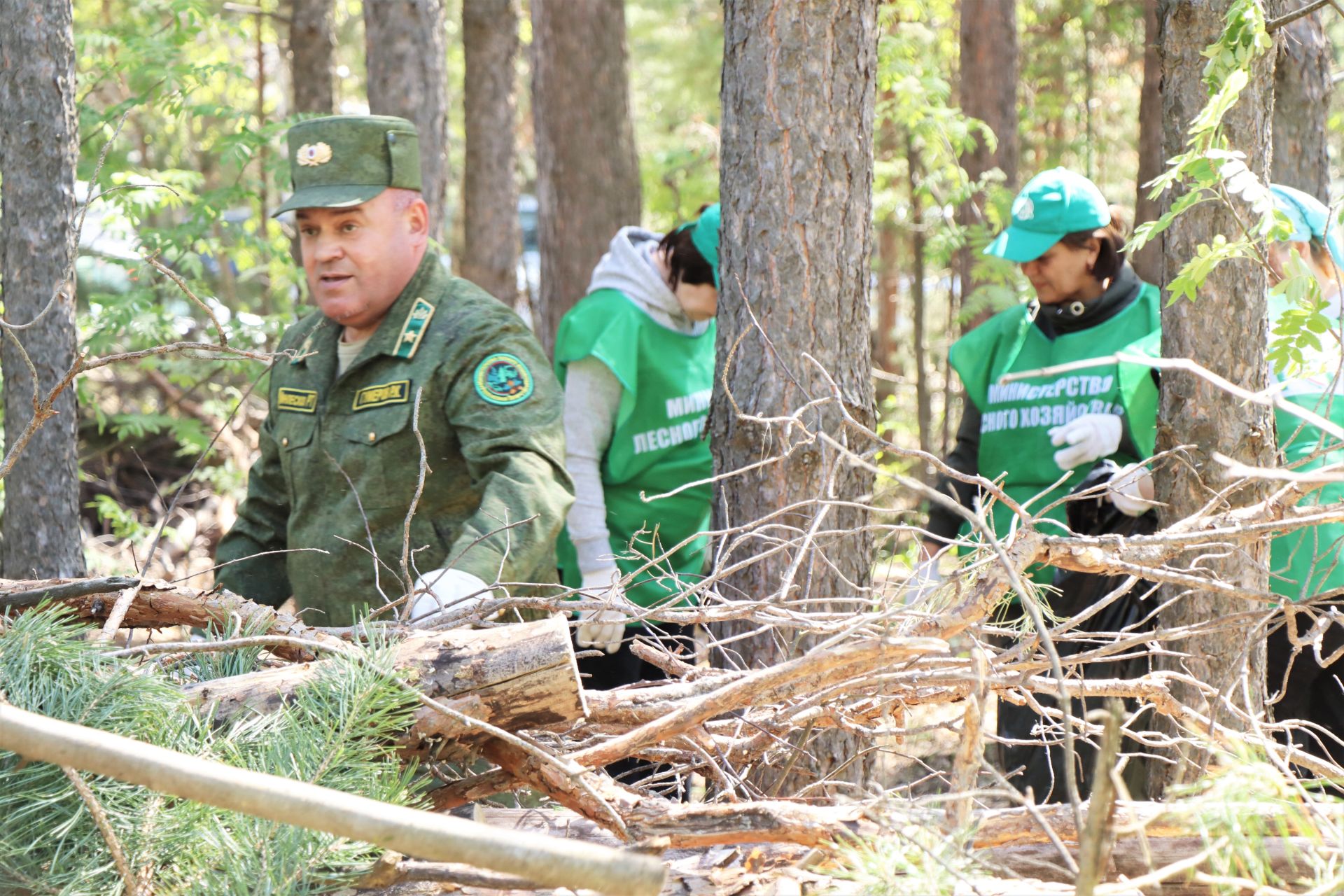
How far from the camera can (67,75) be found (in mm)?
3008

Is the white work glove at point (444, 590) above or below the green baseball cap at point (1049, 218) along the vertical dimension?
below

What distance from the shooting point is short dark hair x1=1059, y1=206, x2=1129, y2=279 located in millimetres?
3707

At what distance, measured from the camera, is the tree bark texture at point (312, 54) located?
21.9 ft

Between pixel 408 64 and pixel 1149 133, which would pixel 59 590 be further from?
pixel 1149 133

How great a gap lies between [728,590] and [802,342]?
0.65 meters

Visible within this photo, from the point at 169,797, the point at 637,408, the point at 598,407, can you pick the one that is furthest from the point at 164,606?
the point at 637,408

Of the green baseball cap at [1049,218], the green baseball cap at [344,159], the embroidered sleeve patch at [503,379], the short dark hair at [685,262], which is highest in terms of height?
the green baseball cap at [344,159]

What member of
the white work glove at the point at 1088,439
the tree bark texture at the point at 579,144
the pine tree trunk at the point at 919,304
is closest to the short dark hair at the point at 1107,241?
the white work glove at the point at 1088,439

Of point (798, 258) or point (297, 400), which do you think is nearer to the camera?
point (798, 258)

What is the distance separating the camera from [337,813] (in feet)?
3.78

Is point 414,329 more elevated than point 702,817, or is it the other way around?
point 414,329

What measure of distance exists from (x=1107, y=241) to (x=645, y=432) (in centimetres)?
157

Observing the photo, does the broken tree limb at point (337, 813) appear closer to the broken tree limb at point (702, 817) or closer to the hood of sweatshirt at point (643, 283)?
the broken tree limb at point (702, 817)

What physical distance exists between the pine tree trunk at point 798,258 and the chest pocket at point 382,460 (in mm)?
882
